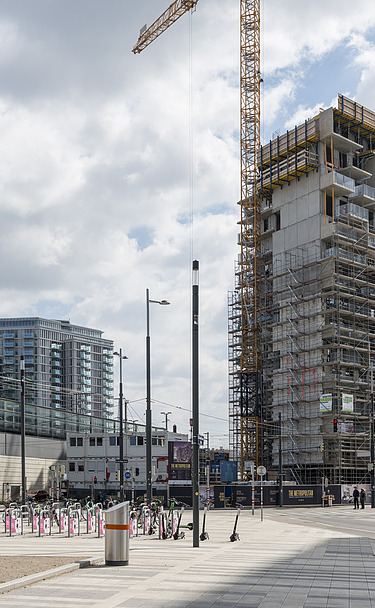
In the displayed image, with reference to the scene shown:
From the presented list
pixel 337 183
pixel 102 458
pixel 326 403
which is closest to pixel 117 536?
pixel 102 458

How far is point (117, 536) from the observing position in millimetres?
16250

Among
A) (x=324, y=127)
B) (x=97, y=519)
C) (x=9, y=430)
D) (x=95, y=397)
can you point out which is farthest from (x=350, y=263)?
(x=95, y=397)

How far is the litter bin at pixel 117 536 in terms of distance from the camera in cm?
1622

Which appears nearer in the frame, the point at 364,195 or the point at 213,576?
the point at 213,576

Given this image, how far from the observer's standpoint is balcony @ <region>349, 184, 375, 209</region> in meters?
85.1

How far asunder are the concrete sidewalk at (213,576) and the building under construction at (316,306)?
53.7 meters

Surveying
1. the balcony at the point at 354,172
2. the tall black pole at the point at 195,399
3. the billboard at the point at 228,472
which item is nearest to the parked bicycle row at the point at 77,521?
the tall black pole at the point at 195,399

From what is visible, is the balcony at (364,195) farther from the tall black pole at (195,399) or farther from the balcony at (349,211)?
the tall black pole at (195,399)

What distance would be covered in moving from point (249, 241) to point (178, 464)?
5075 cm

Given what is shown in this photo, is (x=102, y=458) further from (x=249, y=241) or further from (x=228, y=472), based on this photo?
(x=249, y=241)

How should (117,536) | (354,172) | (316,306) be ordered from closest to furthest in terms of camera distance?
(117,536) → (316,306) → (354,172)

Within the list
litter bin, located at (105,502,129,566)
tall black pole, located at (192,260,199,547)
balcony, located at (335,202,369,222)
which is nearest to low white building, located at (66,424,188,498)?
balcony, located at (335,202,369,222)

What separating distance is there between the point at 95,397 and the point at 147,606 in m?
189

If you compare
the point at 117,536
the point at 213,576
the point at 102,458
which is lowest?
the point at 102,458
